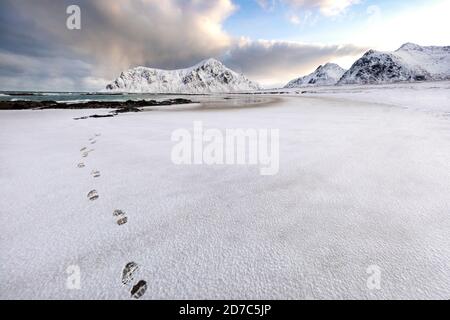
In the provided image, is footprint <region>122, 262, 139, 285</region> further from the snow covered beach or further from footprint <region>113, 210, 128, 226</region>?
footprint <region>113, 210, 128, 226</region>

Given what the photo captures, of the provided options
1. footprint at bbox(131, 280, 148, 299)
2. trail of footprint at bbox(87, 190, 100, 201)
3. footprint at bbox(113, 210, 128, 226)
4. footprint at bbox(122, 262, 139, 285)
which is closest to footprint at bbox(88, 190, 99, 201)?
trail of footprint at bbox(87, 190, 100, 201)

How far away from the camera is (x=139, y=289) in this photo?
1.90m

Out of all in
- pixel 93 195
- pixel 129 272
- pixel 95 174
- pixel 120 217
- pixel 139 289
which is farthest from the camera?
pixel 95 174

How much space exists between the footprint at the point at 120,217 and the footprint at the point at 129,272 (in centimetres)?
79

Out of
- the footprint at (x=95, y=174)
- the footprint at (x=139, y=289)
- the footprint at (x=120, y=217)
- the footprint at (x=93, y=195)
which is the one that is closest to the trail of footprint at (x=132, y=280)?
the footprint at (x=139, y=289)

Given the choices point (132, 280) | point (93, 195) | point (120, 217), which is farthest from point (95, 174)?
point (132, 280)

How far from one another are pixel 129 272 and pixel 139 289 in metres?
0.26

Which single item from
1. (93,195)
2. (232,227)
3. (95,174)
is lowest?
(232,227)

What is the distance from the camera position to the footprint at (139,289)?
185 cm

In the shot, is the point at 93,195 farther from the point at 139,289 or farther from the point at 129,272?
the point at 139,289

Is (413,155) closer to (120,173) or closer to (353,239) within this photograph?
(353,239)

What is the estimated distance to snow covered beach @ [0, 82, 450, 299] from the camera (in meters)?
1.95

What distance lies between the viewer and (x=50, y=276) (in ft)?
6.73

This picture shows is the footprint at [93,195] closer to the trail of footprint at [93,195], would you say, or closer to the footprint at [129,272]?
the trail of footprint at [93,195]
